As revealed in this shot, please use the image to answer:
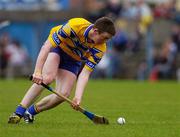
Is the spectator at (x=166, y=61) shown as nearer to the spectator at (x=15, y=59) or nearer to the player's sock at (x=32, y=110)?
the spectator at (x=15, y=59)

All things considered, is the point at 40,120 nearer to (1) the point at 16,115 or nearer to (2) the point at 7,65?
(1) the point at 16,115

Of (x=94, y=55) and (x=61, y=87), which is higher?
(x=94, y=55)

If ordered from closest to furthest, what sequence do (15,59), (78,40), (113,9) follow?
1. (78,40)
2. (113,9)
3. (15,59)

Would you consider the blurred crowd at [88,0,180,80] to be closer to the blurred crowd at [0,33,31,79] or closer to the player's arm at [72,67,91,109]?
the blurred crowd at [0,33,31,79]

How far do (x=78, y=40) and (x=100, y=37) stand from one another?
0.56 m

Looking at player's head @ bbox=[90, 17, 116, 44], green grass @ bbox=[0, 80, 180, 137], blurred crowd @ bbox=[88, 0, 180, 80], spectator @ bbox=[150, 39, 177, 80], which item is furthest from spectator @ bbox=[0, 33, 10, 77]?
player's head @ bbox=[90, 17, 116, 44]

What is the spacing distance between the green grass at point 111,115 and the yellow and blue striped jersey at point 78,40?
1.05 m

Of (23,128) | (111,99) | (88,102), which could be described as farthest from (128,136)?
(111,99)

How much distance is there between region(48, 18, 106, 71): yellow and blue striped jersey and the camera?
11.2 meters

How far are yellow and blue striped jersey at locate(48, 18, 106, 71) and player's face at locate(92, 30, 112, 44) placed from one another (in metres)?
0.16

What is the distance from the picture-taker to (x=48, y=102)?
11719mm

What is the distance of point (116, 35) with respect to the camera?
89.2ft

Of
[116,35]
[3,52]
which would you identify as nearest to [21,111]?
[116,35]

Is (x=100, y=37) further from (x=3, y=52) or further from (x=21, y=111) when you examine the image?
(x=3, y=52)
